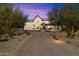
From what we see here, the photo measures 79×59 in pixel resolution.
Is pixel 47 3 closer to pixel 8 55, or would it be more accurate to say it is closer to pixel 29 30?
pixel 29 30

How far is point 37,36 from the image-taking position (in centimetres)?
162

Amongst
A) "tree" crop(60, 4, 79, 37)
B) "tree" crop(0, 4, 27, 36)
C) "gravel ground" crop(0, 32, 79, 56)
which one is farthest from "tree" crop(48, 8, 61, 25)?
"tree" crop(0, 4, 27, 36)

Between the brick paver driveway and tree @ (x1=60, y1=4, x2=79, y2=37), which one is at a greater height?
tree @ (x1=60, y1=4, x2=79, y2=37)

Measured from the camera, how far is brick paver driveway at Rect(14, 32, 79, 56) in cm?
160

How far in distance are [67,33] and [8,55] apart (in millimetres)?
681

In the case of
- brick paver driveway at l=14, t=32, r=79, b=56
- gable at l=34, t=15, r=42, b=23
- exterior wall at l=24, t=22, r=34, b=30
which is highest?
gable at l=34, t=15, r=42, b=23

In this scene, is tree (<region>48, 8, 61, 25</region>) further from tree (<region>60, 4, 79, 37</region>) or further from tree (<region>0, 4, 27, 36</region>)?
tree (<region>0, 4, 27, 36</region>)

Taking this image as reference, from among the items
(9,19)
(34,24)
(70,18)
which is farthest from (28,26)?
(70,18)

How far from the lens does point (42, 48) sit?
1.60 m

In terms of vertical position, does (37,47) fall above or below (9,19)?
below

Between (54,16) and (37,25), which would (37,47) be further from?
(54,16)

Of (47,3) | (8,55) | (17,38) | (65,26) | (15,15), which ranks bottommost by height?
(8,55)

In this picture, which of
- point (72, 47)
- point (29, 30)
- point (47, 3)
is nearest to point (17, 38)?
point (29, 30)

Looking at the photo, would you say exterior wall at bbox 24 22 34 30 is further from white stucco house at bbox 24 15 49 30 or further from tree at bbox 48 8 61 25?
tree at bbox 48 8 61 25
